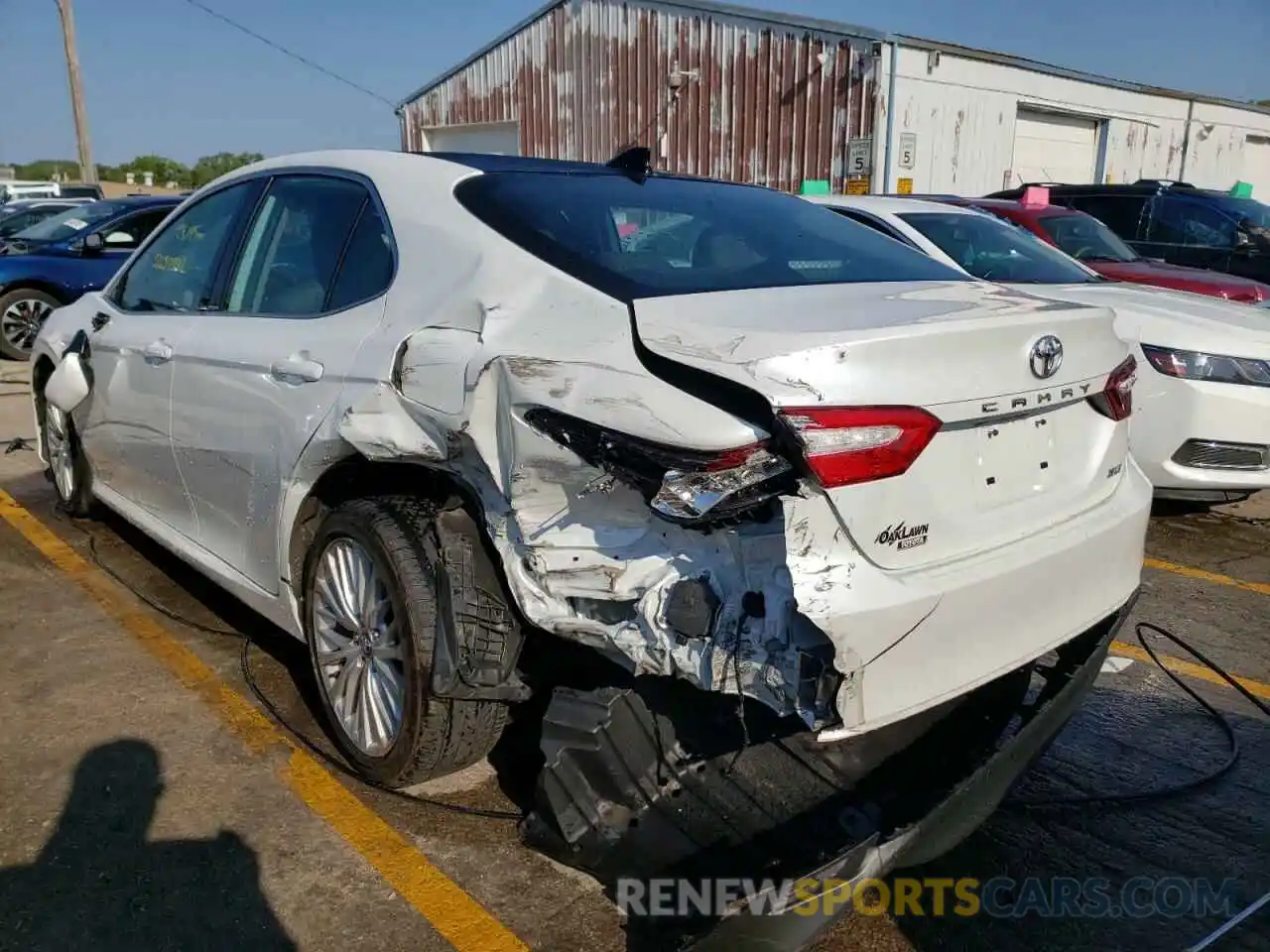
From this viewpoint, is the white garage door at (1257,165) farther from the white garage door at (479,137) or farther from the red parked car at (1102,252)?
the red parked car at (1102,252)

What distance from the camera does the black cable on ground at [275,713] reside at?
285 centimetres

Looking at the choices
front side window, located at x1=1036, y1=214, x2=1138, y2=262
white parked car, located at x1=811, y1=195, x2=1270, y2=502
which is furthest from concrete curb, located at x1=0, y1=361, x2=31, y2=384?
white parked car, located at x1=811, y1=195, x2=1270, y2=502

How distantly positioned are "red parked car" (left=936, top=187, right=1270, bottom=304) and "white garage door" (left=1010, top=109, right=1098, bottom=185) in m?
9.01

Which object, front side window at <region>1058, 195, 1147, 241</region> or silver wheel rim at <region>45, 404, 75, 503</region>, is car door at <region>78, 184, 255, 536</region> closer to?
silver wheel rim at <region>45, 404, 75, 503</region>

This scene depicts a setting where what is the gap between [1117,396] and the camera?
2619 millimetres

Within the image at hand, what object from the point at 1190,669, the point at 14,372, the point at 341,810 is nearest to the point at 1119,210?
the point at 1190,669

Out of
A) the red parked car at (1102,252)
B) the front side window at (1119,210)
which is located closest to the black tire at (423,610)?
the red parked car at (1102,252)

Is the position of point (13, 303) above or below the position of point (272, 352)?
below

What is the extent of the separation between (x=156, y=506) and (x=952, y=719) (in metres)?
3.06

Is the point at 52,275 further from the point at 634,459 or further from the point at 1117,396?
the point at 1117,396

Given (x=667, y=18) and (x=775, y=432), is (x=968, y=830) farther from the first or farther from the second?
(x=667, y=18)

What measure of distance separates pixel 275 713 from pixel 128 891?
34.8 inches

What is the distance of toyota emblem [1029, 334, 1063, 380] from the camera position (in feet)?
7.59

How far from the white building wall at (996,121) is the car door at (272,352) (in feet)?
41.3
